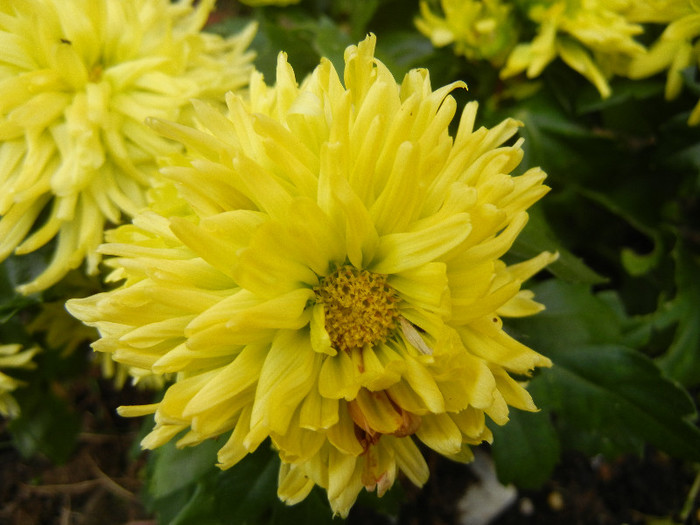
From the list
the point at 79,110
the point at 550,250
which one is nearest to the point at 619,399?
the point at 550,250

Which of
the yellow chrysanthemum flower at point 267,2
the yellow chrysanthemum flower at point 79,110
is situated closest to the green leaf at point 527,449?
the yellow chrysanthemum flower at point 79,110

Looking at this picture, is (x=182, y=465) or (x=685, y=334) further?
(x=685, y=334)

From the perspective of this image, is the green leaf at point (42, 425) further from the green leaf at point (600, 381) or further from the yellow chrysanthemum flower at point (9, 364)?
the green leaf at point (600, 381)

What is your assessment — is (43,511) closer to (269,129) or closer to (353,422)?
(353,422)

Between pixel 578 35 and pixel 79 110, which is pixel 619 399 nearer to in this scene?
pixel 578 35

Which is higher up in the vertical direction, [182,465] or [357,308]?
[357,308]

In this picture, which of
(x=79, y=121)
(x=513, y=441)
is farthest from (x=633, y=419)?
(x=79, y=121)

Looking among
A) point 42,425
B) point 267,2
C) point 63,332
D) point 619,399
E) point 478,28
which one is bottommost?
point 42,425
